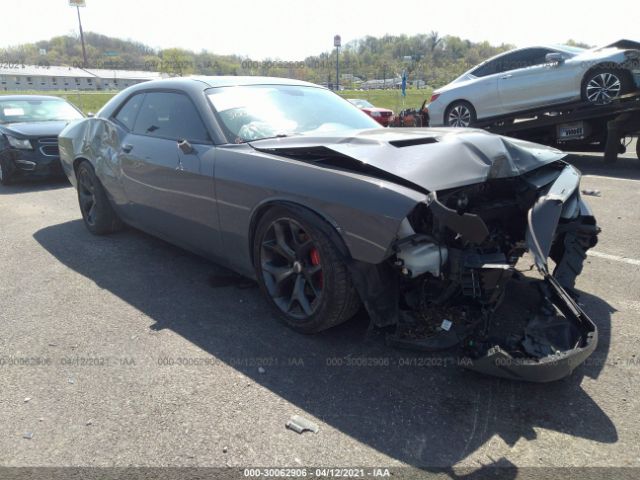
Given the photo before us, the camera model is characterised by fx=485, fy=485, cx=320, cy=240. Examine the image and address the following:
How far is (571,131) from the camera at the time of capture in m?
8.44

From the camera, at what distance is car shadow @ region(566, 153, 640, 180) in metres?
7.71

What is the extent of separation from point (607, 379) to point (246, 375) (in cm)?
189

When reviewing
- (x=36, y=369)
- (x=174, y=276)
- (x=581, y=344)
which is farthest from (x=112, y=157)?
(x=581, y=344)

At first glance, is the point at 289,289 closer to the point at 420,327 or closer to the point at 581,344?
the point at 420,327

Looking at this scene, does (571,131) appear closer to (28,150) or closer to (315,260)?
(315,260)

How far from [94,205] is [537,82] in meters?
7.80

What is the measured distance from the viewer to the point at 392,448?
2.07 m

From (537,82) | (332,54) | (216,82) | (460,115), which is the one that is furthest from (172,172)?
(332,54)

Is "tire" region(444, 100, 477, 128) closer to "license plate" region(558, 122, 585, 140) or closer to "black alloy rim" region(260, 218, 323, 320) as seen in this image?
"license plate" region(558, 122, 585, 140)

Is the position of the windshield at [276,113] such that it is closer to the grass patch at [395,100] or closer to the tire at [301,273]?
the tire at [301,273]

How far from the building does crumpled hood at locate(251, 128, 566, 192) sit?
76582 mm

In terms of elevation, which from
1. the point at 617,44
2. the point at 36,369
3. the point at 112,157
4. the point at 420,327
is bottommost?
the point at 36,369

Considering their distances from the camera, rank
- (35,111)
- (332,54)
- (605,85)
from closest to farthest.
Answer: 1. (605,85)
2. (35,111)
3. (332,54)

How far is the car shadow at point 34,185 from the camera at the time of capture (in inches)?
319
